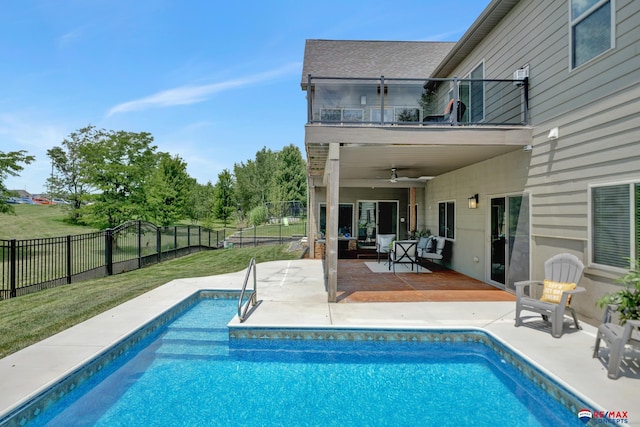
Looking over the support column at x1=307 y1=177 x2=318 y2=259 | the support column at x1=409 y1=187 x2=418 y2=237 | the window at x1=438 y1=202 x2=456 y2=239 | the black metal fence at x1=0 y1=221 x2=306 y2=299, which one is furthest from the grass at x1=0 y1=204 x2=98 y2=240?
the window at x1=438 y1=202 x2=456 y2=239

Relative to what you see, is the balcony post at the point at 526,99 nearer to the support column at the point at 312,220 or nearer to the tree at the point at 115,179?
the support column at the point at 312,220

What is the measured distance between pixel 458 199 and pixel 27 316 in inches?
385

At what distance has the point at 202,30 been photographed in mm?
14523

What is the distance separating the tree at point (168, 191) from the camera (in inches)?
740

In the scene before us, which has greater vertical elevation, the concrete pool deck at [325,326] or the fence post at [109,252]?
the fence post at [109,252]

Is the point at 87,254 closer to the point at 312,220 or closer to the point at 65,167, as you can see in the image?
the point at 312,220

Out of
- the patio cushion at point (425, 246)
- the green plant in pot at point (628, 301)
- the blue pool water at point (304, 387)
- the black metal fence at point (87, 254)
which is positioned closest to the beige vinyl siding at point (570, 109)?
the green plant in pot at point (628, 301)

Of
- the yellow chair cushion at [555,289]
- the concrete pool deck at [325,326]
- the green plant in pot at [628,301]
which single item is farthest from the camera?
the yellow chair cushion at [555,289]

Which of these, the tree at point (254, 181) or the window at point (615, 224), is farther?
the tree at point (254, 181)

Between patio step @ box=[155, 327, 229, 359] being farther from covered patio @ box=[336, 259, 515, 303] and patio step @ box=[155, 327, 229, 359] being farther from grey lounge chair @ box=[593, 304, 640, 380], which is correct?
grey lounge chair @ box=[593, 304, 640, 380]

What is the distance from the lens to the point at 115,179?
16.5 metres

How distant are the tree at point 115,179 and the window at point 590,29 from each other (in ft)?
54.9

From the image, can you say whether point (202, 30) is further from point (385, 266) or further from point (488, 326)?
point (488, 326)

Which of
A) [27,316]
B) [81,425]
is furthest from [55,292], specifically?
[81,425]
